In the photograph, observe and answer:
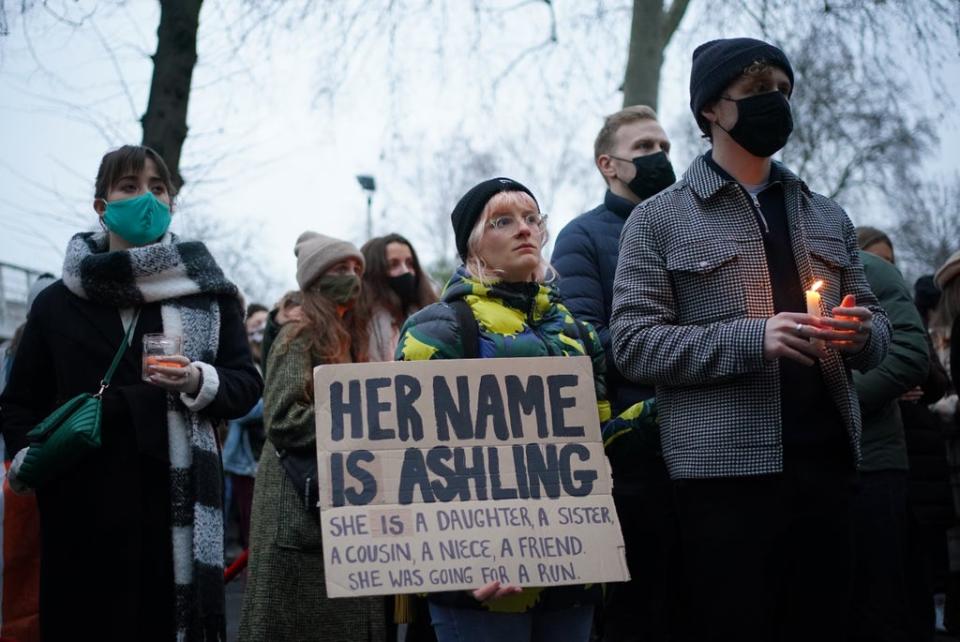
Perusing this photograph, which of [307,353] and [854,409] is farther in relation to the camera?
[307,353]

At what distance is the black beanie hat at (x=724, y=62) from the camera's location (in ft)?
10.7

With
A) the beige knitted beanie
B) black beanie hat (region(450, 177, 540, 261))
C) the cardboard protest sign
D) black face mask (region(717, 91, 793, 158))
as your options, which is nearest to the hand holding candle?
black face mask (region(717, 91, 793, 158))

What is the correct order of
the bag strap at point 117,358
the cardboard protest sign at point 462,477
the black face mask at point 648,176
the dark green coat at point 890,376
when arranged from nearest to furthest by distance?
the cardboard protest sign at point 462,477 < the bag strap at point 117,358 < the black face mask at point 648,176 < the dark green coat at point 890,376

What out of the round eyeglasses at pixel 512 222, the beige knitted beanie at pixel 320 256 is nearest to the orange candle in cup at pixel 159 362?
the round eyeglasses at pixel 512 222

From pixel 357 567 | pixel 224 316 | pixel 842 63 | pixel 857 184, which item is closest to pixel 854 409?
pixel 357 567

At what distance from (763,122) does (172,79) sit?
19.0 feet

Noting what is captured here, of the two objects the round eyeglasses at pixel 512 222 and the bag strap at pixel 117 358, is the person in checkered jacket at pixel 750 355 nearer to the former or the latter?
the round eyeglasses at pixel 512 222

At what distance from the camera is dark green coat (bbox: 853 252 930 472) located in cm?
491

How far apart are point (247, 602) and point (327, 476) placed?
1.86m

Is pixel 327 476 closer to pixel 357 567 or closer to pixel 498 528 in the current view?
pixel 357 567

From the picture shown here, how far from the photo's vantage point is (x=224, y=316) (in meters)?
4.14

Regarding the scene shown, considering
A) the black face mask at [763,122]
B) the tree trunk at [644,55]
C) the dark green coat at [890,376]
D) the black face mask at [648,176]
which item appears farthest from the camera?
the tree trunk at [644,55]

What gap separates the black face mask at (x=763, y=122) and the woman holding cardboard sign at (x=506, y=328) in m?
0.68

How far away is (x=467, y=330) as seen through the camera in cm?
318
